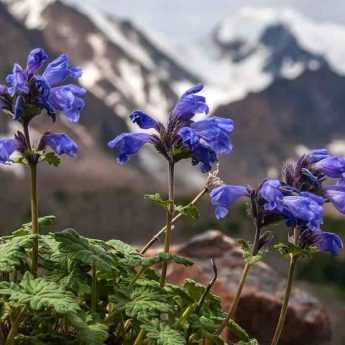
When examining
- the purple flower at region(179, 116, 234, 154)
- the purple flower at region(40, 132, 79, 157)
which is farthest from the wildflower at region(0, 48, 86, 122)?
the purple flower at region(179, 116, 234, 154)

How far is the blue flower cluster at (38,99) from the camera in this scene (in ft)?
15.3

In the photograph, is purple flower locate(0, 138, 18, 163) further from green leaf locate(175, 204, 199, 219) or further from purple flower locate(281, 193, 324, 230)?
purple flower locate(281, 193, 324, 230)

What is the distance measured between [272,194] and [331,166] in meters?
0.53

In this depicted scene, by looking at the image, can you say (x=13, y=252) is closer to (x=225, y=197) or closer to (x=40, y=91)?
(x=40, y=91)

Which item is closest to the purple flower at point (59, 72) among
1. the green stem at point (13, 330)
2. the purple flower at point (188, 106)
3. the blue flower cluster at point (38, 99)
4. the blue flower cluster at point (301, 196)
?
the blue flower cluster at point (38, 99)

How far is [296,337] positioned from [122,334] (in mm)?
6267

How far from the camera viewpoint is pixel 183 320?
16.4 ft

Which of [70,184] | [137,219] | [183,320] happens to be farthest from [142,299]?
[70,184]

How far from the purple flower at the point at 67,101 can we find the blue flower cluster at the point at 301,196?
1.03m

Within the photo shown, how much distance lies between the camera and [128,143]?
5074mm

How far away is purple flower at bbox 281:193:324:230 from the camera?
4453mm

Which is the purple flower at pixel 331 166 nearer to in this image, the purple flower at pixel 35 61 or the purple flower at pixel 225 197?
the purple flower at pixel 225 197

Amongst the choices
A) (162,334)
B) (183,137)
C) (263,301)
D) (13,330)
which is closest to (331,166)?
(183,137)

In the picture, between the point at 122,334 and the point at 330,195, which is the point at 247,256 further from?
the point at 122,334
